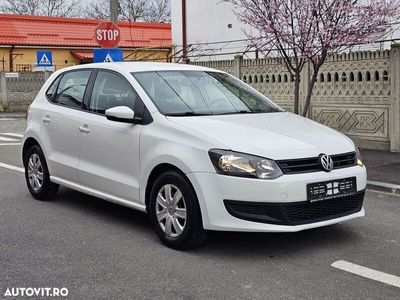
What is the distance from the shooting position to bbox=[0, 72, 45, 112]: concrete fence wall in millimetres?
26734

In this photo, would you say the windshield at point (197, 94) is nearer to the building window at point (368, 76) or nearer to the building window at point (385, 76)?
the building window at point (385, 76)

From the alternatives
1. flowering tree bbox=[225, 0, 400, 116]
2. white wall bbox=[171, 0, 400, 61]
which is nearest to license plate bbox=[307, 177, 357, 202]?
flowering tree bbox=[225, 0, 400, 116]

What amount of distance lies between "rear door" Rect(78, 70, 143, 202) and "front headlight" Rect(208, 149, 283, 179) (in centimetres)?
112

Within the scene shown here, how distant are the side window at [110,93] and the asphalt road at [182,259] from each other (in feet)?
4.18

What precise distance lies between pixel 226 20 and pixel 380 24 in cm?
1491

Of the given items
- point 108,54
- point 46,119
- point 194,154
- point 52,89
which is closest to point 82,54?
point 108,54

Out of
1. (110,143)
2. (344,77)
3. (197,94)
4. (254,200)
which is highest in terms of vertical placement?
(344,77)

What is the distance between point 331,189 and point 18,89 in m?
24.3

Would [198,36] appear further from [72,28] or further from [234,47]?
[72,28]

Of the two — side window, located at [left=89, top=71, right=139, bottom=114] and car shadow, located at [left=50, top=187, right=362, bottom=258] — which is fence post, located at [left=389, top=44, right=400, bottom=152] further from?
side window, located at [left=89, top=71, right=139, bottom=114]

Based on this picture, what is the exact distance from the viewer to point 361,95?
11430 millimetres

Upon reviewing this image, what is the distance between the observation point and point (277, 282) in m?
4.46

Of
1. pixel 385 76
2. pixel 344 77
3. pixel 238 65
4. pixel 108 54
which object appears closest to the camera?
pixel 385 76

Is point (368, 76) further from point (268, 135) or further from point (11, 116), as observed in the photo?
point (11, 116)
